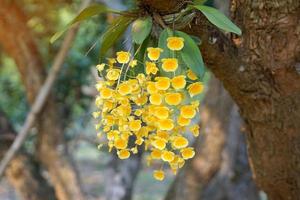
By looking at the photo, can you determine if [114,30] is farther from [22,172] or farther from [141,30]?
[22,172]

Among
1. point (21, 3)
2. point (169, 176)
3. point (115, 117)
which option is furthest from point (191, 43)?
point (169, 176)

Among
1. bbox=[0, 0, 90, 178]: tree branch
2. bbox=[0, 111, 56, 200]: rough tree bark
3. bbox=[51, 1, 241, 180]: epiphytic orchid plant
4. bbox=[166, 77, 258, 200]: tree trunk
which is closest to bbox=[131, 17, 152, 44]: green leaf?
bbox=[51, 1, 241, 180]: epiphytic orchid plant

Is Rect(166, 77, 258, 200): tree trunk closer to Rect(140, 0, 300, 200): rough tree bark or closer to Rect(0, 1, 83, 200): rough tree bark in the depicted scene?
Rect(0, 1, 83, 200): rough tree bark

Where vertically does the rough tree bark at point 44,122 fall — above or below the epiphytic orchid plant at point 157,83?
below

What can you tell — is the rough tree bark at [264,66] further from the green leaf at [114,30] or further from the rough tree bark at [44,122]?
the rough tree bark at [44,122]

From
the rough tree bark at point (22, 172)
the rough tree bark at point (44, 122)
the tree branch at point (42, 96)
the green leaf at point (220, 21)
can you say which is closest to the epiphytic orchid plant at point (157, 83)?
the green leaf at point (220, 21)

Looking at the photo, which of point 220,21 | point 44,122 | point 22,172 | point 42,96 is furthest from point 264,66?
point 22,172
